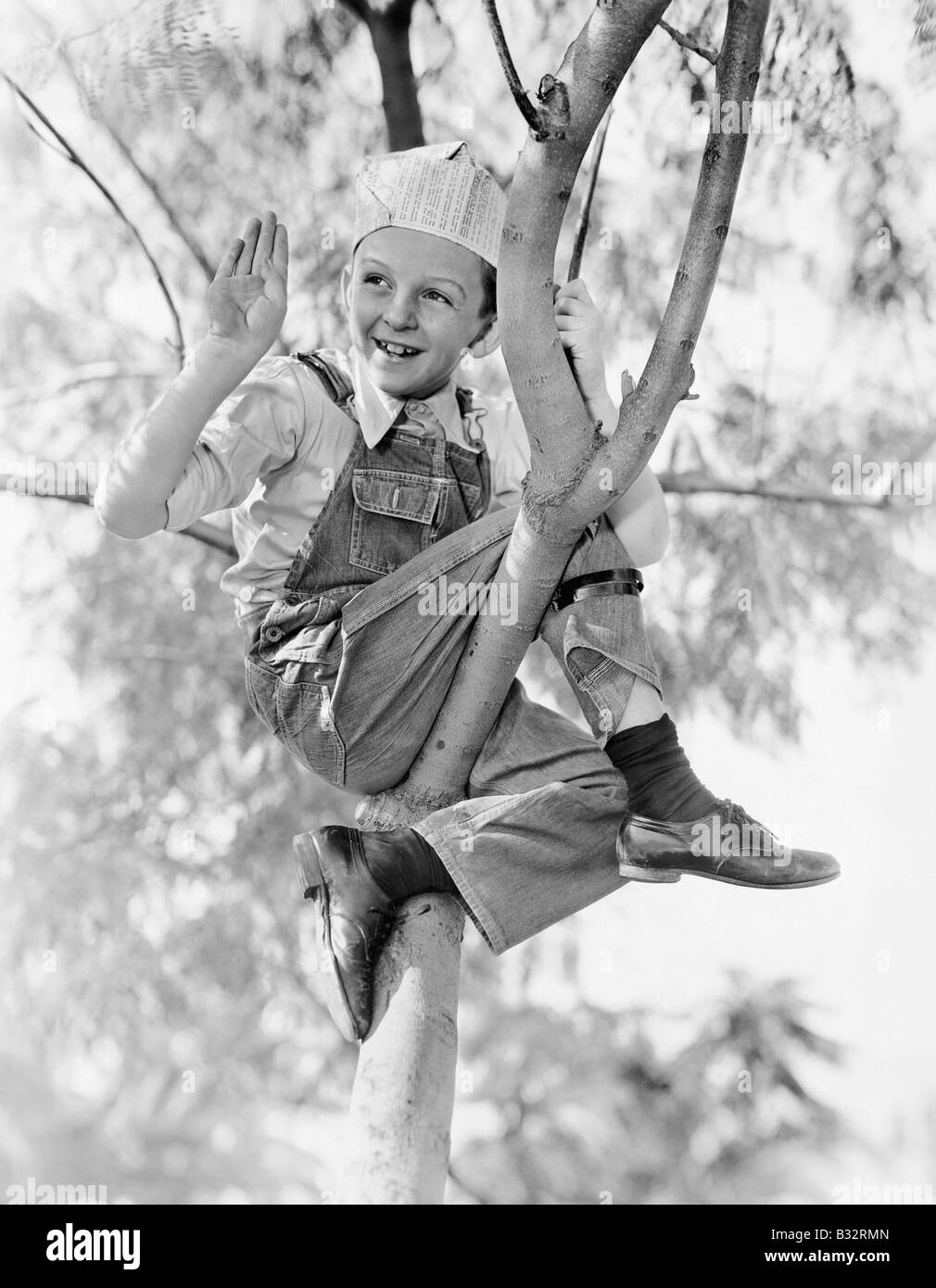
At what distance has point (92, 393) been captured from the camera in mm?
3533

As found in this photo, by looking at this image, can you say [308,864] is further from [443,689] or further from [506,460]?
[506,460]

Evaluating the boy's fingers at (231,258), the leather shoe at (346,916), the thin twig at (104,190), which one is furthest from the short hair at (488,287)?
the thin twig at (104,190)

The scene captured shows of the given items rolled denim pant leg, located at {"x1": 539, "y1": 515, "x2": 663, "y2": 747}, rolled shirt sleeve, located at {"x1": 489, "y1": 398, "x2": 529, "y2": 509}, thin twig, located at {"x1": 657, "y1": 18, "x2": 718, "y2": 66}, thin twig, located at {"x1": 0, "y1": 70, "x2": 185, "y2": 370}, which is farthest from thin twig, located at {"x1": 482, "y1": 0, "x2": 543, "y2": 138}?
thin twig, located at {"x1": 0, "y1": 70, "x2": 185, "y2": 370}

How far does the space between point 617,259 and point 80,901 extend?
2168 millimetres

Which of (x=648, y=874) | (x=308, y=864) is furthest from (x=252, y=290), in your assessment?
(x=648, y=874)

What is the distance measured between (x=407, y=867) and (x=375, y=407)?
56 centimetres

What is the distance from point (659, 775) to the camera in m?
1.49

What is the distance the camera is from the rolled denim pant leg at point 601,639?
1454 mm

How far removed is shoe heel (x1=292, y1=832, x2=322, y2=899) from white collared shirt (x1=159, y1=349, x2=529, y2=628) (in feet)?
1.02

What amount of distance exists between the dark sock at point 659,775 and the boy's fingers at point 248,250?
0.62 metres

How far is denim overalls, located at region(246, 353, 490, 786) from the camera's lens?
1.56 metres

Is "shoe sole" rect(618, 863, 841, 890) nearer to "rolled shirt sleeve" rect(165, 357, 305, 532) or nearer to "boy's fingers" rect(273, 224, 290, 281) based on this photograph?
"rolled shirt sleeve" rect(165, 357, 305, 532)

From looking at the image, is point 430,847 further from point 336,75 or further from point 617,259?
point 336,75

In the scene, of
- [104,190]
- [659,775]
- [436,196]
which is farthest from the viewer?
[104,190]
